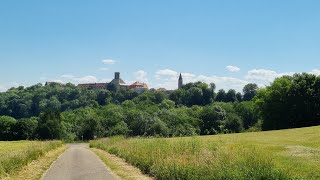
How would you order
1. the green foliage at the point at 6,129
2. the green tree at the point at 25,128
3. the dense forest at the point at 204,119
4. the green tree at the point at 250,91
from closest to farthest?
the dense forest at the point at 204,119 → the green tree at the point at 25,128 → the green foliage at the point at 6,129 → the green tree at the point at 250,91

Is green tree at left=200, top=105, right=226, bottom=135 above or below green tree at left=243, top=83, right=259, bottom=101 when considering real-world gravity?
below

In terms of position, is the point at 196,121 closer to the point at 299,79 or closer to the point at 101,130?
the point at 101,130

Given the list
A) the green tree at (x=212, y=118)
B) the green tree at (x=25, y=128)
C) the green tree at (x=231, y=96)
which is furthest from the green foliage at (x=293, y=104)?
the green tree at (x=231, y=96)

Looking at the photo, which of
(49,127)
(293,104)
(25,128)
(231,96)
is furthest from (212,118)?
(231,96)

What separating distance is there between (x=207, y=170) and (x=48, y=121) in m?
107

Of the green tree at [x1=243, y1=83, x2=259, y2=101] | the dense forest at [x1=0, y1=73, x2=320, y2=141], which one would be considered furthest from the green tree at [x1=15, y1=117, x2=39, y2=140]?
the green tree at [x1=243, y1=83, x2=259, y2=101]

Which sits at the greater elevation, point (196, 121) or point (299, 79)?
point (299, 79)

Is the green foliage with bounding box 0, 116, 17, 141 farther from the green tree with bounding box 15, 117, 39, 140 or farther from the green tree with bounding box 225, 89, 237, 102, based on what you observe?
the green tree with bounding box 225, 89, 237, 102

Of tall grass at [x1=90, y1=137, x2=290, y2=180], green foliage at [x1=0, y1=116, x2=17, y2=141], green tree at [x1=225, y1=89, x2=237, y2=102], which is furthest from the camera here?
green tree at [x1=225, y1=89, x2=237, y2=102]

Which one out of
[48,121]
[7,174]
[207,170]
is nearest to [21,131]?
[48,121]

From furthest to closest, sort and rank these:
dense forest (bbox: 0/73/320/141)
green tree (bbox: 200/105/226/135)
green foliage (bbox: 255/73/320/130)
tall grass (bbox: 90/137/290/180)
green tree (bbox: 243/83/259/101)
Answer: green tree (bbox: 243/83/259/101) → green tree (bbox: 200/105/226/135) → dense forest (bbox: 0/73/320/141) → green foliage (bbox: 255/73/320/130) → tall grass (bbox: 90/137/290/180)

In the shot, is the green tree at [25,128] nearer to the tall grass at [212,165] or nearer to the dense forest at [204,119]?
the dense forest at [204,119]

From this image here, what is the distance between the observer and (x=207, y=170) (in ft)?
46.7

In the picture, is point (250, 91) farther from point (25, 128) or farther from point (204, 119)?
point (25, 128)
